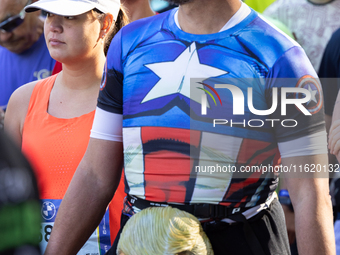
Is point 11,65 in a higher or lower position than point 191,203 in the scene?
higher

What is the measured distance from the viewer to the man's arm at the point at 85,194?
166 centimetres

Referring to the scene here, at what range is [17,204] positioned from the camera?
82cm

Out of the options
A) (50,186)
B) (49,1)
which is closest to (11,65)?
(49,1)

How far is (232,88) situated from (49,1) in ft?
3.82

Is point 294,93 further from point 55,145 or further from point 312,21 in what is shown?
point 312,21

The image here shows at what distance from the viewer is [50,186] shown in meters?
2.20

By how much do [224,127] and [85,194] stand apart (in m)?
0.56

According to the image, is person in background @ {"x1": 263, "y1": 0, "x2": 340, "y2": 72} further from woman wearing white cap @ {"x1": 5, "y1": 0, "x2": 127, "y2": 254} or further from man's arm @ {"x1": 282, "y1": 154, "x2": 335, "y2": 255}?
man's arm @ {"x1": 282, "y1": 154, "x2": 335, "y2": 255}

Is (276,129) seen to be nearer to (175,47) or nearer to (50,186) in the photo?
(175,47)

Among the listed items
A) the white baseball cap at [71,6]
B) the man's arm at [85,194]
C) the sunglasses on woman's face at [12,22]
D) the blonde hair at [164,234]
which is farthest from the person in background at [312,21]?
the blonde hair at [164,234]

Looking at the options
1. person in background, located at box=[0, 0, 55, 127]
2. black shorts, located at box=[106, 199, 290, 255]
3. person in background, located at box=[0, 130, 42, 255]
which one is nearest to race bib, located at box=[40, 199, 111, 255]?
black shorts, located at box=[106, 199, 290, 255]

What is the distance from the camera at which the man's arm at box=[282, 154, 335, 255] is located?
139 centimetres

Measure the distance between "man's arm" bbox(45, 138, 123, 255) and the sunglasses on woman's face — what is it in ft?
5.83

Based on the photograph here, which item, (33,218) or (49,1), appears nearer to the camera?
(33,218)
